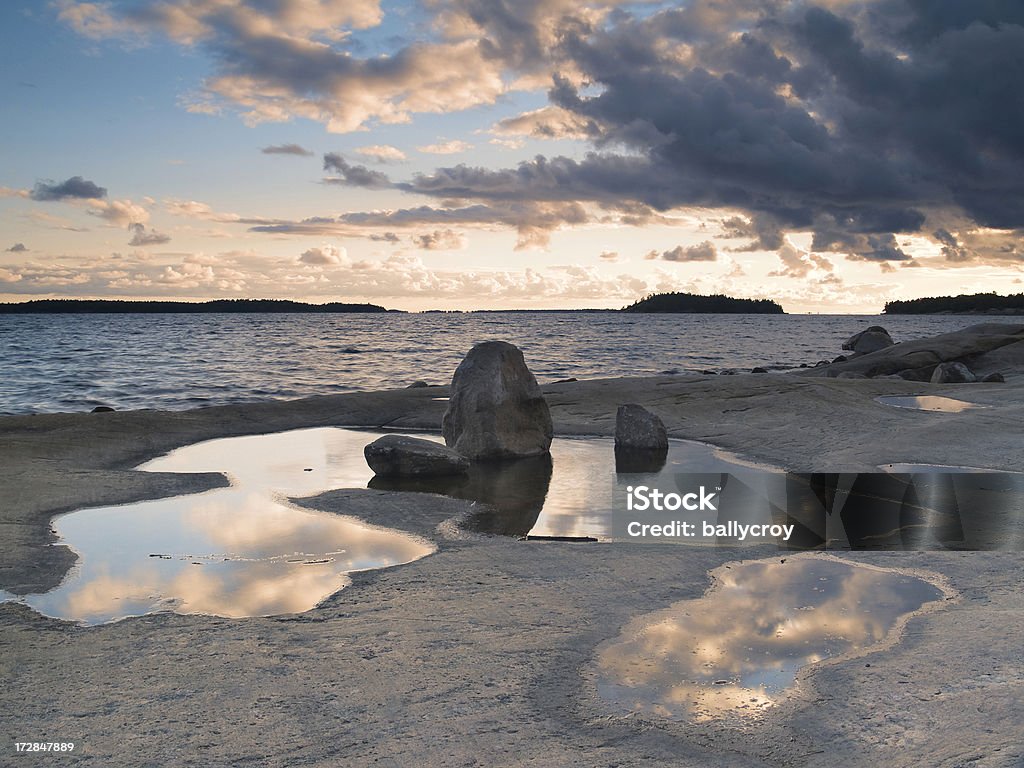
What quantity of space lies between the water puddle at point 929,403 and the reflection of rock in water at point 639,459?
6.41 meters

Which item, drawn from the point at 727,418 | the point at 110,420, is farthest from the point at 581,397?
the point at 110,420

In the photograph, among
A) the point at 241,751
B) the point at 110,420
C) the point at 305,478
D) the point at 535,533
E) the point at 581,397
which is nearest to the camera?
the point at 241,751

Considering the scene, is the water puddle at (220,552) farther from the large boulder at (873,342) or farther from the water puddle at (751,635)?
the large boulder at (873,342)

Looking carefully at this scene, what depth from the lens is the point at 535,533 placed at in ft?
26.8

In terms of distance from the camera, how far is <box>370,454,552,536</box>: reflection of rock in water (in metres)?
8.63

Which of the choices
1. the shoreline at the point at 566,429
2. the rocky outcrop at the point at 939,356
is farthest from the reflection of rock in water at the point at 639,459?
the rocky outcrop at the point at 939,356

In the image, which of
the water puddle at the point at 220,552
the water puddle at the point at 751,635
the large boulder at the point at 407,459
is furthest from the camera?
the large boulder at the point at 407,459

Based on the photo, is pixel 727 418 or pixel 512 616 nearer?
pixel 512 616

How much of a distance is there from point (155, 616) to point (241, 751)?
2202mm

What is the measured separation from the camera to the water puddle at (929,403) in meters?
16.5

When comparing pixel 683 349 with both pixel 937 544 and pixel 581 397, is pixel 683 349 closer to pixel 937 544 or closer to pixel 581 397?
pixel 581 397

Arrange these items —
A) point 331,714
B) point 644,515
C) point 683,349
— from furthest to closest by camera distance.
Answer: point 683,349 → point 644,515 → point 331,714

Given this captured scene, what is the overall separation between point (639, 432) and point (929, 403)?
7.89 metres

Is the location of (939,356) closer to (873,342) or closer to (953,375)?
(953,375)
